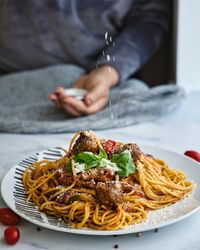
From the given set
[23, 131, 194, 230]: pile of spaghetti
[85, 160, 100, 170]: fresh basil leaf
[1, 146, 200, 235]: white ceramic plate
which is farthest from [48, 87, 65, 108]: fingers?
[85, 160, 100, 170]: fresh basil leaf

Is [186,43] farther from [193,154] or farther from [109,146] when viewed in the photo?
[109,146]

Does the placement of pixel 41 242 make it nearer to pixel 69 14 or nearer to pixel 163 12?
pixel 69 14

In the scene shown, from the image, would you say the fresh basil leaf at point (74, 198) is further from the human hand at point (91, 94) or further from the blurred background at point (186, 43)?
the blurred background at point (186, 43)

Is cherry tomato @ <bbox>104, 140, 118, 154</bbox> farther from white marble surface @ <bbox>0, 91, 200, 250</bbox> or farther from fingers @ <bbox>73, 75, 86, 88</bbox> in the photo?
fingers @ <bbox>73, 75, 86, 88</bbox>

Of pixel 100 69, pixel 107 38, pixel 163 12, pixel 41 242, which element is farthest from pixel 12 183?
pixel 163 12

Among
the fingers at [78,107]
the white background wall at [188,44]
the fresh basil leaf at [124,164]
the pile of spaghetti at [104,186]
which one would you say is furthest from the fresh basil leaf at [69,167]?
the white background wall at [188,44]
